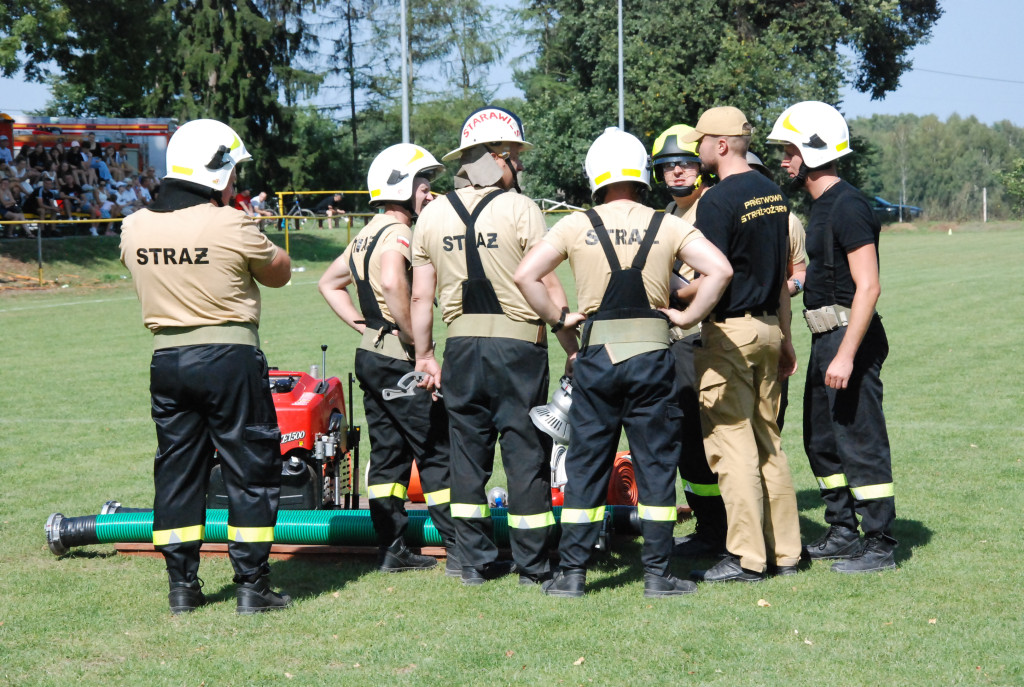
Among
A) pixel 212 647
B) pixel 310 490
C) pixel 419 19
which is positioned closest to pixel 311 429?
pixel 310 490

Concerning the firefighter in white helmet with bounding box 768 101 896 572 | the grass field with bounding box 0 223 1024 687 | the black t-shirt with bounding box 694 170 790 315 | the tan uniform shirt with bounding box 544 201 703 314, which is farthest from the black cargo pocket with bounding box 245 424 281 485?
the firefighter in white helmet with bounding box 768 101 896 572

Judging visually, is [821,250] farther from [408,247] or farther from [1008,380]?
[1008,380]

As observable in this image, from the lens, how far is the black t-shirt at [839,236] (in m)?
5.76

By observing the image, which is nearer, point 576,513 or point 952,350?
point 576,513

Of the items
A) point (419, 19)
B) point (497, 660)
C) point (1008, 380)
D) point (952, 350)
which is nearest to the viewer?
point (497, 660)

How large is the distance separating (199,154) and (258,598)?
233 centimetres

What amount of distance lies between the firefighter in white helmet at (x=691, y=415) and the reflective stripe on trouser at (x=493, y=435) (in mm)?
942

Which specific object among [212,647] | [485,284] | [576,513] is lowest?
[212,647]

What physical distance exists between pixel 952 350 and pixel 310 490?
442 inches

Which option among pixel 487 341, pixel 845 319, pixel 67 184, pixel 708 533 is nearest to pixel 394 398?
pixel 487 341

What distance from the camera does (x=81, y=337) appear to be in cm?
1797

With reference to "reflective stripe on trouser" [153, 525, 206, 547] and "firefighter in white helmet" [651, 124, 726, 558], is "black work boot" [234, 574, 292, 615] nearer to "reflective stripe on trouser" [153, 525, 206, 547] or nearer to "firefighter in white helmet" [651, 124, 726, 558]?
"reflective stripe on trouser" [153, 525, 206, 547]

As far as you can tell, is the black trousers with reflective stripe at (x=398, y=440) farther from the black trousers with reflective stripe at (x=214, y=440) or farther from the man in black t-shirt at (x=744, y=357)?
the man in black t-shirt at (x=744, y=357)

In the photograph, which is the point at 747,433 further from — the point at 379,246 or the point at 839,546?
the point at 379,246
